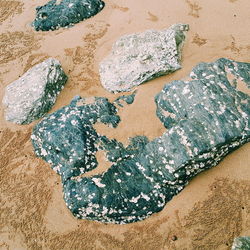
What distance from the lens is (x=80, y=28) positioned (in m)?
6.69

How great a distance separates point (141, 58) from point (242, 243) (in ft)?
10.6

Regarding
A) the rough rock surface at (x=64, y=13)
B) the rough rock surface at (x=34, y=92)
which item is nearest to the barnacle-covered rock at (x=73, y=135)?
the rough rock surface at (x=34, y=92)

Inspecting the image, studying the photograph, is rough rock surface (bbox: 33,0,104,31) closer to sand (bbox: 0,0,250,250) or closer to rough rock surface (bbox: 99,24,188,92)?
sand (bbox: 0,0,250,250)

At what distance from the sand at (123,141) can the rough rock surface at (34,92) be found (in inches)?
6.0

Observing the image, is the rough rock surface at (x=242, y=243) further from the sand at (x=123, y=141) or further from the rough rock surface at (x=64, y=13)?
the rough rock surface at (x=64, y=13)

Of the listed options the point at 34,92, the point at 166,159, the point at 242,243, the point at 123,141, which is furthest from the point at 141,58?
the point at 242,243

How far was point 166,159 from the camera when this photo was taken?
14.0 ft

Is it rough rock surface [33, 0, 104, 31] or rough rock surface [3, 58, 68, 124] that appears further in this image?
rough rock surface [33, 0, 104, 31]

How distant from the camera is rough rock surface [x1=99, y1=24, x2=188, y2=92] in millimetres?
5383

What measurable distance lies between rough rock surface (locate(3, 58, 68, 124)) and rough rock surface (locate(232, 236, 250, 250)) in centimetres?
342

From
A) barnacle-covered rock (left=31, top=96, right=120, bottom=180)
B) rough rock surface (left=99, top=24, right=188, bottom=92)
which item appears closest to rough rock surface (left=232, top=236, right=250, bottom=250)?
barnacle-covered rock (left=31, top=96, right=120, bottom=180)

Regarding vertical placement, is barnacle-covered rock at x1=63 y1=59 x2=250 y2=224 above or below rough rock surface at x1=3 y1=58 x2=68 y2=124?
below

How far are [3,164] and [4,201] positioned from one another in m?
0.60

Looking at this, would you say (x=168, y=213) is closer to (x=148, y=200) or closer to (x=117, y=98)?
(x=148, y=200)
